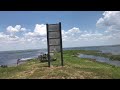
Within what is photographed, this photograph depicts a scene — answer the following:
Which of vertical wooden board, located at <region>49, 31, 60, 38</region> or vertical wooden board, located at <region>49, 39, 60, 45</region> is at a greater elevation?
vertical wooden board, located at <region>49, 31, 60, 38</region>

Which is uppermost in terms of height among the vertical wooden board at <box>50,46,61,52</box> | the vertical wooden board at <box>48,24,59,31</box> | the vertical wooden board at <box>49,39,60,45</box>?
the vertical wooden board at <box>48,24,59,31</box>

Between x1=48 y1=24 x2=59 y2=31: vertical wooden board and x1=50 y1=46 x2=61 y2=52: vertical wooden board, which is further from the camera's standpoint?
x1=50 y1=46 x2=61 y2=52: vertical wooden board

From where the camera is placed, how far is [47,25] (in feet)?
31.4

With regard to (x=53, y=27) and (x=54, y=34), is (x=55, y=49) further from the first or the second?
(x=53, y=27)

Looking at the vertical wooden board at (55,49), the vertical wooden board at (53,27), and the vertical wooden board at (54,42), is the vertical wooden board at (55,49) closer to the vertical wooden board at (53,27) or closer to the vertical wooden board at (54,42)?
the vertical wooden board at (54,42)

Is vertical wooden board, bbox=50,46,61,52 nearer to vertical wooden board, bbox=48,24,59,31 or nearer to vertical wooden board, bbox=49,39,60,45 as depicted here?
vertical wooden board, bbox=49,39,60,45

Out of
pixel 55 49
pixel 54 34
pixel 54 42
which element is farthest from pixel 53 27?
pixel 55 49

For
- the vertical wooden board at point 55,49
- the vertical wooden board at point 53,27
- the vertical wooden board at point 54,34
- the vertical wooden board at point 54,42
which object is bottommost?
the vertical wooden board at point 55,49

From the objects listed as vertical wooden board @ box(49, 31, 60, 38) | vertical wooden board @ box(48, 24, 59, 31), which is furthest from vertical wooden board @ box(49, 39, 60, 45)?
vertical wooden board @ box(48, 24, 59, 31)

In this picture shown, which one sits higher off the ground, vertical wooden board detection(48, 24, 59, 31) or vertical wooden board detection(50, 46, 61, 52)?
vertical wooden board detection(48, 24, 59, 31)

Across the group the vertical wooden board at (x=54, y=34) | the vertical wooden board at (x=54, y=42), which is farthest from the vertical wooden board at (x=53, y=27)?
the vertical wooden board at (x=54, y=42)

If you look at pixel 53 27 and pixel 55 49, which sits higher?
pixel 53 27
